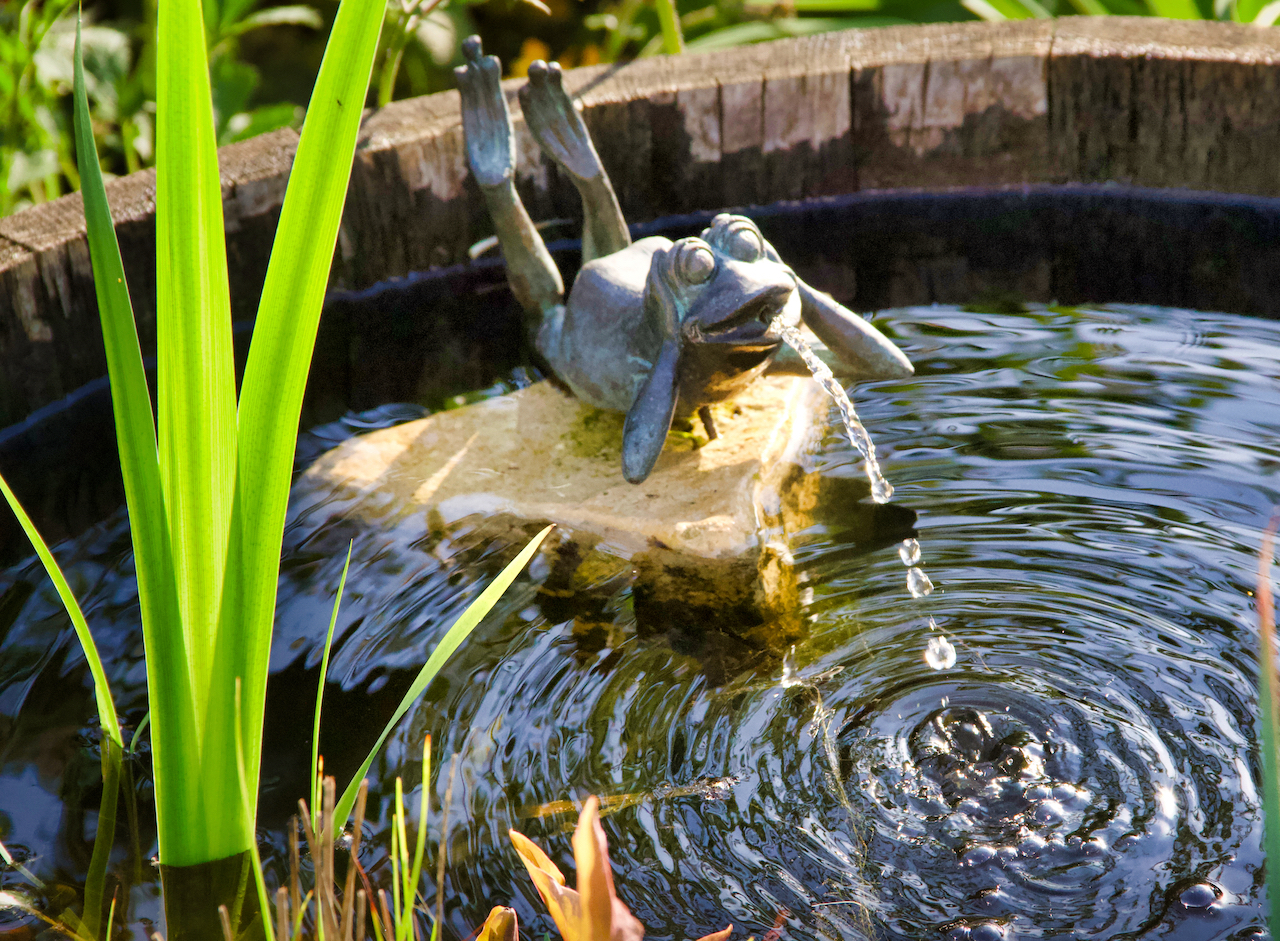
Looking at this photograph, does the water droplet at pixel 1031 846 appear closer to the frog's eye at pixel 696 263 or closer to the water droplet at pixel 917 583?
the water droplet at pixel 917 583

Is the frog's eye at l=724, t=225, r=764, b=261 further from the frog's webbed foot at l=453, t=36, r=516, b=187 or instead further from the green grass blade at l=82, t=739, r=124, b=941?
the green grass blade at l=82, t=739, r=124, b=941

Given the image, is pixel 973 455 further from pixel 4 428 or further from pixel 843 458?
pixel 4 428

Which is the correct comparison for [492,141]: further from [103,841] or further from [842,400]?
[103,841]

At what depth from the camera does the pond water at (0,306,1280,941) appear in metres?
1.22

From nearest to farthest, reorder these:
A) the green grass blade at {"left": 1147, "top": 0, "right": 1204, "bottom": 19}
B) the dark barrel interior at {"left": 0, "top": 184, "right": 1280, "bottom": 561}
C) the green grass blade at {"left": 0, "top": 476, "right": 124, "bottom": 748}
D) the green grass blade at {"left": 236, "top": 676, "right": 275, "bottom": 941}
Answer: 1. the green grass blade at {"left": 236, "top": 676, "right": 275, "bottom": 941}
2. the green grass blade at {"left": 0, "top": 476, "right": 124, "bottom": 748}
3. the dark barrel interior at {"left": 0, "top": 184, "right": 1280, "bottom": 561}
4. the green grass blade at {"left": 1147, "top": 0, "right": 1204, "bottom": 19}

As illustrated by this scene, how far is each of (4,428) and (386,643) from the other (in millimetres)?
943

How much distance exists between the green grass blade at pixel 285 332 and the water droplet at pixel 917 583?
2.99 ft

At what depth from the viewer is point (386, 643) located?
159 cm

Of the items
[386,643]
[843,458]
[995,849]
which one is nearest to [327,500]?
[386,643]

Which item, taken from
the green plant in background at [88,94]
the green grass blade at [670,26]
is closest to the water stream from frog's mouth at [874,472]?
the green grass blade at [670,26]

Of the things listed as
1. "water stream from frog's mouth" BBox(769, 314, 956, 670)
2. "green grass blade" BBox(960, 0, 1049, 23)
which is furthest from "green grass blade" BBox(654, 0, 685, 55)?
"water stream from frog's mouth" BBox(769, 314, 956, 670)

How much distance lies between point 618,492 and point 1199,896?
0.99 metres

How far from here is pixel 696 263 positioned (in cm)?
163

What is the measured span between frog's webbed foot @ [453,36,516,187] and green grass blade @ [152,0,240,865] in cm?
105
